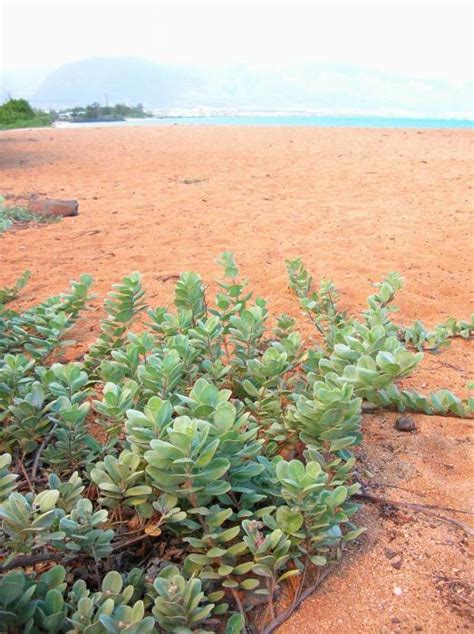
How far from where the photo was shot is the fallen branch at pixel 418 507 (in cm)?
129

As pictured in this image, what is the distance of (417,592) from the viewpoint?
111cm

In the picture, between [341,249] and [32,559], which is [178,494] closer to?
[32,559]

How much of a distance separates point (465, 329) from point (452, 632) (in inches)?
63.1

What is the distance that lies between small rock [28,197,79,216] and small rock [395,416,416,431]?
4250 millimetres

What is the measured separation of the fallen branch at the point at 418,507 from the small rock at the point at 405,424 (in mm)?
358

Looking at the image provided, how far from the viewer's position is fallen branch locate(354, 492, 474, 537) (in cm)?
129

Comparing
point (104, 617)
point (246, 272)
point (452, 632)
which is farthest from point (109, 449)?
point (246, 272)

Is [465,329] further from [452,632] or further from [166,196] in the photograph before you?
[166,196]

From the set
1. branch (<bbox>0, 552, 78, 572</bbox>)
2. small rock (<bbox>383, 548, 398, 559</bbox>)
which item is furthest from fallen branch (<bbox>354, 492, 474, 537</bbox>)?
branch (<bbox>0, 552, 78, 572</bbox>)

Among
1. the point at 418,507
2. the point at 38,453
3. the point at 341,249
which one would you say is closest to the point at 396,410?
the point at 418,507

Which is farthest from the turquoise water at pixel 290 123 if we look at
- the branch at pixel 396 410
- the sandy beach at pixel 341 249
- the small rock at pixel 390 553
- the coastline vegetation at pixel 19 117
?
the small rock at pixel 390 553

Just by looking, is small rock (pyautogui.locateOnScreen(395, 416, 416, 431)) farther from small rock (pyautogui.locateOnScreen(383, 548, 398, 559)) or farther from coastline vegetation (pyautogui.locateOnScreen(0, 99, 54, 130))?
coastline vegetation (pyautogui.locateOnScreen(0, 99, 54, 130))

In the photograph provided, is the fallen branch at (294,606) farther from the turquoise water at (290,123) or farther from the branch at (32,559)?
the turquoise water at (290,123)

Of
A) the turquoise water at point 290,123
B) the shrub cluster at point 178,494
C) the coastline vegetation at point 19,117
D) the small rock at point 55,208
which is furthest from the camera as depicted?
the turquoise water at point 290,123
